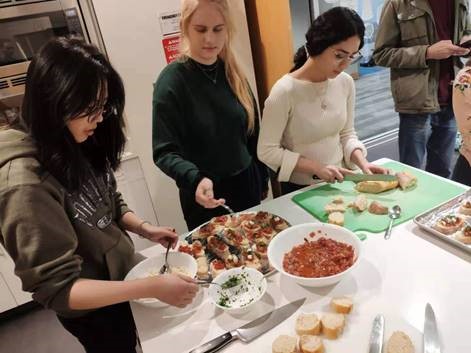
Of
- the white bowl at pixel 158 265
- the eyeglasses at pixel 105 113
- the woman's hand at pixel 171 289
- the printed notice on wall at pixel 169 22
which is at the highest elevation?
the printed notice on wall at pixel 169 22

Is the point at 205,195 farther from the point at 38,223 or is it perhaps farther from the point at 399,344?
the point at 399,344

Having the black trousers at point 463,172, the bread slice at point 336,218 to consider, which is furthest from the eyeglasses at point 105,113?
the black trousers at point 463,172

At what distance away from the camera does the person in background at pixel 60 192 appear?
78 cm

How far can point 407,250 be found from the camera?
1083 mm

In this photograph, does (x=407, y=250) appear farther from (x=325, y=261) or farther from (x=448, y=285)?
(x=325, y=261)

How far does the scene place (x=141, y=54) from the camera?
7.00ft

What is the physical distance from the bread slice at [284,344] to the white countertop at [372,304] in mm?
35

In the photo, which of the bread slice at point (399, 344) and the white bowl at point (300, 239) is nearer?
the bread slice at point (399, 344)

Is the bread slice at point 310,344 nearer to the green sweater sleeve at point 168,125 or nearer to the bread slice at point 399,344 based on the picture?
the bread slice at point 399,344

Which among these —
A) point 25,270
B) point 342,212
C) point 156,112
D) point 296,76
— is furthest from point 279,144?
point 25,270

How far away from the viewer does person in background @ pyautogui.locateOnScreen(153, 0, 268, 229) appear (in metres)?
1.38

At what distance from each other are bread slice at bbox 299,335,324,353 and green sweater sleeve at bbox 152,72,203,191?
751mm

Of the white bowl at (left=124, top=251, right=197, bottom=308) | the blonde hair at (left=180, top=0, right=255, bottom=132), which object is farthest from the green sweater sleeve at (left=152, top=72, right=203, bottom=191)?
the white bowl at (left=124, top=251, right=197, bottom=308)

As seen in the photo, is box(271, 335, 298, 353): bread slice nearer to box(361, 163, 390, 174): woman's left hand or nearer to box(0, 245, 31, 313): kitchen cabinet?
box(361, 163, 390, 174): woman's left hand
